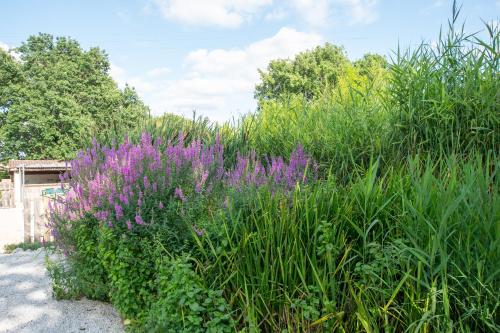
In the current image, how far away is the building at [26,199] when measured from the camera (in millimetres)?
8844

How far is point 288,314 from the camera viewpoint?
240cm

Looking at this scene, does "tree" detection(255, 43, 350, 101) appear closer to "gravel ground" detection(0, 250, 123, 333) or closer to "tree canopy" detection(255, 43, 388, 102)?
"tree canopy" detection(255, 43, 388, 102)

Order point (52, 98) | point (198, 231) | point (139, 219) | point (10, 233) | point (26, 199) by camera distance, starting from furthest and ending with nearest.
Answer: point (52, 98), point (10, 233), point (26, 199), point (139, 219), point (198, 231)

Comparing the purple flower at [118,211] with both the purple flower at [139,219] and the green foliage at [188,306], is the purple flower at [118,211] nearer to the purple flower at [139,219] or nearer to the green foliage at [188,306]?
the purple flower at [139,219]

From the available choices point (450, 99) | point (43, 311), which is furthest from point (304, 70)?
point (43, 311)

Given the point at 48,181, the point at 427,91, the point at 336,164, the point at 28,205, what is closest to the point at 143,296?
the point at 336,164

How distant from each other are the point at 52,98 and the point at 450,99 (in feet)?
96.4

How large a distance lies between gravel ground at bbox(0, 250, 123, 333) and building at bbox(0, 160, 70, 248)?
3.92 meters

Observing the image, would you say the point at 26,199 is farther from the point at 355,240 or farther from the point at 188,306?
the point at 355,240

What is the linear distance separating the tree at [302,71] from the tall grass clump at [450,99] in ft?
82.4

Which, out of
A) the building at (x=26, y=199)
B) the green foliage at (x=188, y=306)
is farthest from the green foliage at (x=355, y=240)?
the building at (x=26, y=199)

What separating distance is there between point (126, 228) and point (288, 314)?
1.70 meters

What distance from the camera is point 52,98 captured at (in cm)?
2820

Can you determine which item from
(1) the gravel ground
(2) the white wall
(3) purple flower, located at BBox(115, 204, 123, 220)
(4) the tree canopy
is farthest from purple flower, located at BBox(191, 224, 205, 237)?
(4) the tree canopy
